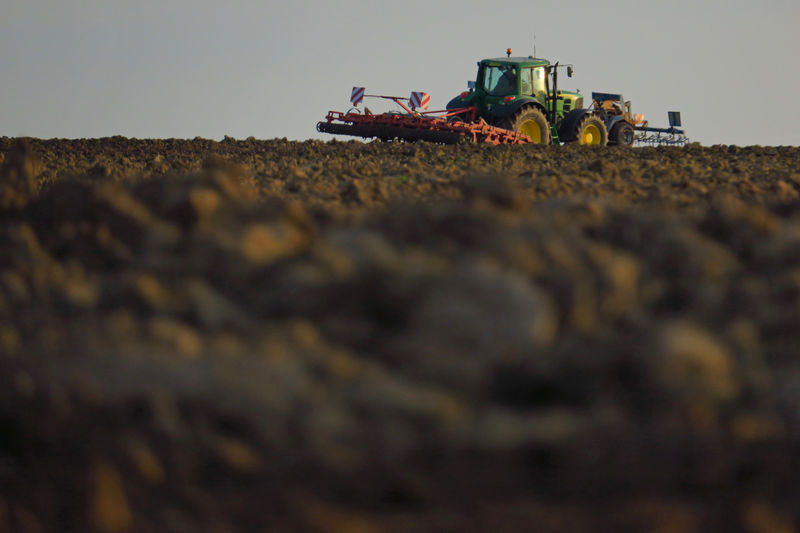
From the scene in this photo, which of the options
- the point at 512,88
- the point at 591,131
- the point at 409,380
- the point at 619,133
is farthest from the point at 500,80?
the point at 409,380

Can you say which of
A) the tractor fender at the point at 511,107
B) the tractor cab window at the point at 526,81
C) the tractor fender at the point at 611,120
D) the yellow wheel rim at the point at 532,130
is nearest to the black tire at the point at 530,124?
the yellow wheel rim at the point at 532,130

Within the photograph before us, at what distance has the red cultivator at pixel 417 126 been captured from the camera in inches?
510

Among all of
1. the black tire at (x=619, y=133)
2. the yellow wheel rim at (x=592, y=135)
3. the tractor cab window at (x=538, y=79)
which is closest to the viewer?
the tractor cab window at (x=538, y=79)

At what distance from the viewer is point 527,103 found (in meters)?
14.4

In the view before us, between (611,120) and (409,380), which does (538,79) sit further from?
(409,380)

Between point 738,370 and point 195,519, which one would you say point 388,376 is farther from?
point 738,370

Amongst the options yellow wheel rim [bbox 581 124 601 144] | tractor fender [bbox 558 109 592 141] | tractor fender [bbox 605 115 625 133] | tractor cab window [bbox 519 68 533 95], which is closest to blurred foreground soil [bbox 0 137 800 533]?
tractor cab window [bbox 519 68 533 95]

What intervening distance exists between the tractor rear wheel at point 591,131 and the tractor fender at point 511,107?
1.04 metres

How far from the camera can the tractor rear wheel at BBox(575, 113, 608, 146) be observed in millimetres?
15086

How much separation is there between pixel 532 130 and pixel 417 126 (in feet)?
8.30

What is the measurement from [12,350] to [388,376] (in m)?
1.10

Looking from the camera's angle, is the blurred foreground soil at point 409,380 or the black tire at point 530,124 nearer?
the blurred foreground soil at point 409,380

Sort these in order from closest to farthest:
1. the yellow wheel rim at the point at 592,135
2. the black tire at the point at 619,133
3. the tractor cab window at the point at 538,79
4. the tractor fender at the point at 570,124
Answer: the tractor cab window at the point at 538,79, the tractor fender at the point at 570,124, the yellow wheel rim at the point at 592,135, the black tire at the point at 619,133

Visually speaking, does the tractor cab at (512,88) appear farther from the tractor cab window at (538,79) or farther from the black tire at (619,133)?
the black tire at (619,133)
